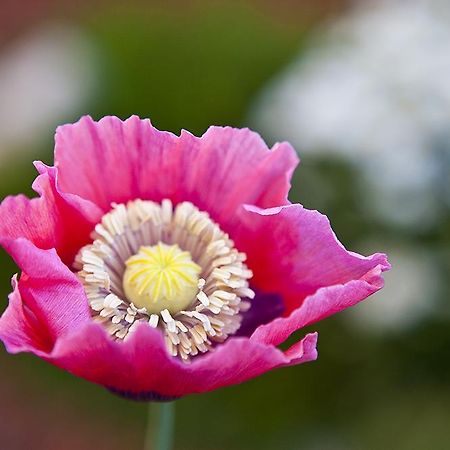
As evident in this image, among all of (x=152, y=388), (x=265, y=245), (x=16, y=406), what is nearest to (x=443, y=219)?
(x=265, y=245)

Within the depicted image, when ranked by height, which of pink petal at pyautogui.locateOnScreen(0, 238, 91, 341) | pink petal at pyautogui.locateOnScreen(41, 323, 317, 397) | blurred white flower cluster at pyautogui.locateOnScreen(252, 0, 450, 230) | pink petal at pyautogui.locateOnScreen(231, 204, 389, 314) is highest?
blurred white flower cluster at pyautogui.locateOnScreen(252, 0, 450, 230)

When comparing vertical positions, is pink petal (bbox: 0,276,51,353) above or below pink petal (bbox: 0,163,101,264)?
below

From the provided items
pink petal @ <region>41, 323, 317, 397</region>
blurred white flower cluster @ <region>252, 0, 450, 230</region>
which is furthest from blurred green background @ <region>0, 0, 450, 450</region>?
pink petal @ <region>41, 323, 317, 397</region>

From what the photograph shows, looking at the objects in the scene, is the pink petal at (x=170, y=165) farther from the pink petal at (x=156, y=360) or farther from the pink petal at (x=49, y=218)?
the pink petal at (x=156, y=360)

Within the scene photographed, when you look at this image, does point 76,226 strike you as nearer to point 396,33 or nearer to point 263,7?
point 396,33

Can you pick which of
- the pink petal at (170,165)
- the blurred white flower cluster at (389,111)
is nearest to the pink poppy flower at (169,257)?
the pink petal at (170,165)

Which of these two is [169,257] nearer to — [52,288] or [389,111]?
[52,288]

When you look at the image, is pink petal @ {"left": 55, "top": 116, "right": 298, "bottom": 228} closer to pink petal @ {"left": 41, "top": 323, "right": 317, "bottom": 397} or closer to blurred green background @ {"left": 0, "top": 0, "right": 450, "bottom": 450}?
pink petal @ {"left": 41, "top": 323, "right": 317, "bottom": 397}
